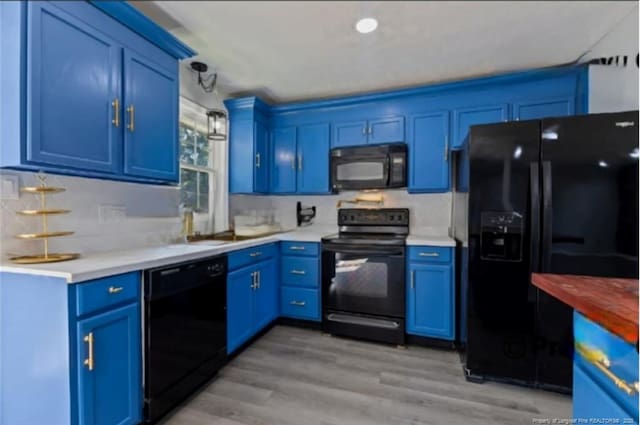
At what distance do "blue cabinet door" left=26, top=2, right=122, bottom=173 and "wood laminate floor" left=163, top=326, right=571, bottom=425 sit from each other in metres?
1.39

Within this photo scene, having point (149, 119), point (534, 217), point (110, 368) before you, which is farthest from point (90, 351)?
point (534, 217)

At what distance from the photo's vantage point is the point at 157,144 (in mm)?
1683

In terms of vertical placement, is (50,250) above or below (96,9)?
below

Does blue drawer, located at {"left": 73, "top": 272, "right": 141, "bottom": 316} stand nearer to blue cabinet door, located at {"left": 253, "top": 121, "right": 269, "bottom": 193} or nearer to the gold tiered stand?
the gold tiered stand

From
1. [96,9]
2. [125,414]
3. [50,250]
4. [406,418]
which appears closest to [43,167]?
[50,250]

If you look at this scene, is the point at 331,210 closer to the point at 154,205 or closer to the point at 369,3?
the point at 154,205

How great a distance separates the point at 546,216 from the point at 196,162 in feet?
8.68

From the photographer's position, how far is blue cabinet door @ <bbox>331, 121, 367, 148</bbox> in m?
2.82

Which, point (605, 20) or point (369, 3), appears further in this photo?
point (605, 20)

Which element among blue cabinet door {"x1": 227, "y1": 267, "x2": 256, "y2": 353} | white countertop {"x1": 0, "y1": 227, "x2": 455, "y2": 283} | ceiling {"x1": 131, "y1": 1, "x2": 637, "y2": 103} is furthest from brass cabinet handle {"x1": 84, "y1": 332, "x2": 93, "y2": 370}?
ceiling {"x1": 131, "y1": 1, "x2": 637, "y2": 103}

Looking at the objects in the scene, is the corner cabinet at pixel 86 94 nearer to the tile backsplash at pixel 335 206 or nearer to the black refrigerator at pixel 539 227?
the tile backsplash at pixel 335 206

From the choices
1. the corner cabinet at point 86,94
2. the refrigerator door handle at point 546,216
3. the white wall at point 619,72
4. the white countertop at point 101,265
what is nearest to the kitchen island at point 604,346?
the white wall at point 619,72

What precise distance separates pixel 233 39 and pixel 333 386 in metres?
1.89

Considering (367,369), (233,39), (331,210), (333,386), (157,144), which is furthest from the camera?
(331,210)
